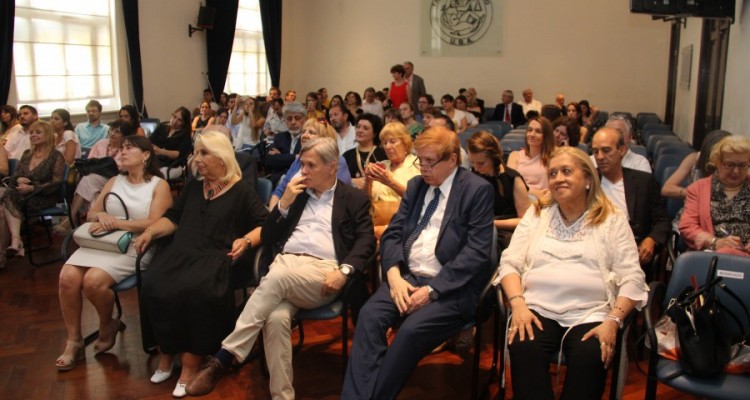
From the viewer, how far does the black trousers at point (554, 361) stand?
93.4 inches

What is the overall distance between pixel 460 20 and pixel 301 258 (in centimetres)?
1129

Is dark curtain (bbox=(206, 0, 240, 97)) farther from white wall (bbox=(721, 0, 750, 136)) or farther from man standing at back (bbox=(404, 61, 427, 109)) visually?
white wall (bbox=(721, 0, 750, 136))

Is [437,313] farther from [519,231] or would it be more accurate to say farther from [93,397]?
[93,397]

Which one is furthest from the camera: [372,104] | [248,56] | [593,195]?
[248,56]

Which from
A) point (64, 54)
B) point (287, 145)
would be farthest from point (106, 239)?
point (64, 54)

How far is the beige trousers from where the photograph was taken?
294 cm

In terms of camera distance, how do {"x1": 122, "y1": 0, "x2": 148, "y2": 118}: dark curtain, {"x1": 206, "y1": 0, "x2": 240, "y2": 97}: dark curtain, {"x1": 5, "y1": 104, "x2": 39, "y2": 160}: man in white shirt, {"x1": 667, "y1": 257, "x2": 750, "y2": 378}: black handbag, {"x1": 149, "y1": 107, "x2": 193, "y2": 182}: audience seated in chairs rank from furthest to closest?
{"x1": 206, "y1": 0, "x2": 240, "y2": 97}: dark curtain
{"x1": 122, "y1": 0, "x2": 148, "y2": 118}: dark curtain
{"x1": 149, "y1": 107, "x2": 193, "y2": 182}: audience seated in chairs
{"x1": 5, "y1": 104, "x2": 39, "y2": 160}: man in white shirt
{"x1": 667, "y1": 257, "x2": 750, "y2": 378}: black handbag

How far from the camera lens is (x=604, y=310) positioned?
8.43 feet

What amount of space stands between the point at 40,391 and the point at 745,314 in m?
3.19

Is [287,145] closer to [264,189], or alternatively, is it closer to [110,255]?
[264,189]

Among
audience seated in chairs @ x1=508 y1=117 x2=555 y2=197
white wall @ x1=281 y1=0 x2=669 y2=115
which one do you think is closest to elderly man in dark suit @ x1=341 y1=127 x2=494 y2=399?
audience seated in chairs @ x1=508 y1=117 x2=555 y2=197

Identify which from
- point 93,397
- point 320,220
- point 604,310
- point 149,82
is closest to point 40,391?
point 93,397

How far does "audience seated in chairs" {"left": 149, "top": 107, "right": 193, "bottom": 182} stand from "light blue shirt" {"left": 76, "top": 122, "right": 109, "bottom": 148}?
2.22ft

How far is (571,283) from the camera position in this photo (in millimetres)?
2600
